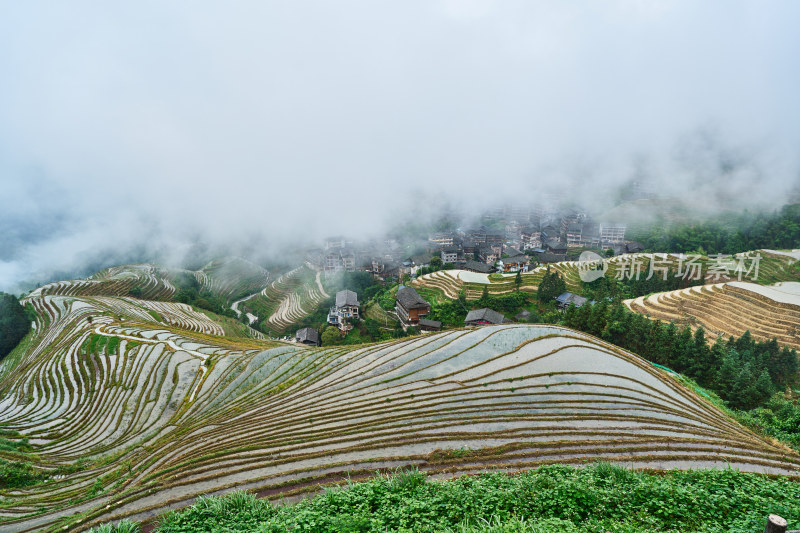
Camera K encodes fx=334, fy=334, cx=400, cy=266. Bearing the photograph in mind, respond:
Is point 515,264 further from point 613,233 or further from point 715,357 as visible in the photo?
point 715,357

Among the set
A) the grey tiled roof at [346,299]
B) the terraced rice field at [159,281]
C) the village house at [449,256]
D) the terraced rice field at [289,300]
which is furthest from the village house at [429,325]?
the terraced rice field at [159,281]

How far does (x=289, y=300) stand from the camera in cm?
8150

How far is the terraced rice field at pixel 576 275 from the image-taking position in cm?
5078

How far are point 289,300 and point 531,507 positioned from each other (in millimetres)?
80075

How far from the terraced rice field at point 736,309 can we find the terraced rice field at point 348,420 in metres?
21.3

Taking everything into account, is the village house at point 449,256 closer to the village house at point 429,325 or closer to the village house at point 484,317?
the village house at point 429,325

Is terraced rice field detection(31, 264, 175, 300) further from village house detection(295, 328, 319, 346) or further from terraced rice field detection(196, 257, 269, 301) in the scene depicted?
village house detection(295, 328, 319, 346)

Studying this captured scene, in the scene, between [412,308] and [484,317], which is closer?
[484,317]

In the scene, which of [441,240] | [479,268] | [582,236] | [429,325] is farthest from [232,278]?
[582,236]

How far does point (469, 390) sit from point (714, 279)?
55603mm

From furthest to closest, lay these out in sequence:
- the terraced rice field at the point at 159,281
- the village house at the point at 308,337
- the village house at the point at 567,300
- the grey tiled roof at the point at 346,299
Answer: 1. the terraced rice field at the point at 159,281
2. the grey tiled roof at the point at 346,299
3. the village house at the point at 308,337
4. the village house at the point at 567,300

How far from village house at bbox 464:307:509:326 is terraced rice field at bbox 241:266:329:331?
38625 mm

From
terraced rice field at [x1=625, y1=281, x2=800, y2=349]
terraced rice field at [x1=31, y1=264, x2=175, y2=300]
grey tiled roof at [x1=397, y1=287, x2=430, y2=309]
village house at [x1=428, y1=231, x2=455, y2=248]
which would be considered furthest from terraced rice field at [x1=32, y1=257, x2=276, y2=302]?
terraced rice field at [x1=625, y1=281, x2=800, y2=349]

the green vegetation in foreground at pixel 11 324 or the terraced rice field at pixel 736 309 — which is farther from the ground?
the terraced rice field at pixel 736 309
